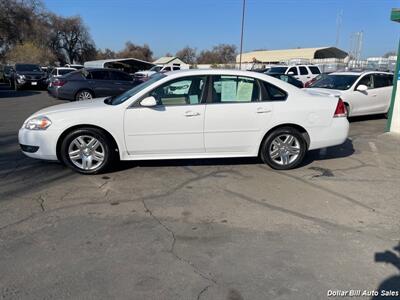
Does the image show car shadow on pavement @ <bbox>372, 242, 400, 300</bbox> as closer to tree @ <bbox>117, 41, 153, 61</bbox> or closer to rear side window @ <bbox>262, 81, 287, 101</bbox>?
rear side window @ <bbox>262, 81, 287, 101</bbox>

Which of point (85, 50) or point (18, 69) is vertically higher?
point (85, 50)

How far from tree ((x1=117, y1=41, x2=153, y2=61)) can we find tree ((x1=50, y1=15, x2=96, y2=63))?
13.3m

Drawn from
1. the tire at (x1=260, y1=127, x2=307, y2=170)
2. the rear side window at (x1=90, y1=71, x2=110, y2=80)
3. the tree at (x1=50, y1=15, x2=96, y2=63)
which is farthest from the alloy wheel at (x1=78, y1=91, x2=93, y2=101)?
the tree at (x1=50, y1=15, x2=96, y2=63)

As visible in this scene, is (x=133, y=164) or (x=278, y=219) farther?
(x=133, y=164)

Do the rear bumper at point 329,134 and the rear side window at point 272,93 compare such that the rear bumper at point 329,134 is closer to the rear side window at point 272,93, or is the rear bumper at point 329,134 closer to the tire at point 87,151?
the rear side window at point 272,93

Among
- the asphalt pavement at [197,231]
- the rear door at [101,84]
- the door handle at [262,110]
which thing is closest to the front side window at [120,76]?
the rear door at [101,84]

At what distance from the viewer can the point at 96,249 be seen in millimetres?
3377

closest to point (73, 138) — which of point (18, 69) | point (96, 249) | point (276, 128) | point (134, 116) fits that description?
point (134, 116)

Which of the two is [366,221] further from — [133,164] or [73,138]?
[73,138]

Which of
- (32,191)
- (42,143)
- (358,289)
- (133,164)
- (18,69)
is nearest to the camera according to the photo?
(358,289)

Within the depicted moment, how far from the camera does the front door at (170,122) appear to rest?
17.4 ft

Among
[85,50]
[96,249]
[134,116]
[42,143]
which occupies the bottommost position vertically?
[96,249]

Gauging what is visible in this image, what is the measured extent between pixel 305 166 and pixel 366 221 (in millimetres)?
2085

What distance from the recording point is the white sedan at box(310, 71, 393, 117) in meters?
10.3
